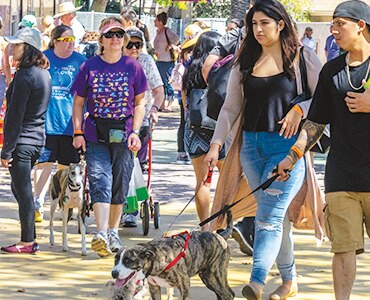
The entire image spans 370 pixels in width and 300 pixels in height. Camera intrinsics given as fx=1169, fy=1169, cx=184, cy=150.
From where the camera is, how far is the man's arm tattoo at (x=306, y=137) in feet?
23.7

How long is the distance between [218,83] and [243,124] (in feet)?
5.04

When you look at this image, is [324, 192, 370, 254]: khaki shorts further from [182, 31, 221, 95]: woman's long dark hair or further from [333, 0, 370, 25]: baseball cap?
[182, 31, 221, 95]: woman's long dark hair

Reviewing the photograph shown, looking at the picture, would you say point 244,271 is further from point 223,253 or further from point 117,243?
point 223,253

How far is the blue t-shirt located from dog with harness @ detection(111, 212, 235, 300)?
4.28 meters

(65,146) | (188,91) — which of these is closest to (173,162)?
(65,146)

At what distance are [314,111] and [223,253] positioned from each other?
115 cm

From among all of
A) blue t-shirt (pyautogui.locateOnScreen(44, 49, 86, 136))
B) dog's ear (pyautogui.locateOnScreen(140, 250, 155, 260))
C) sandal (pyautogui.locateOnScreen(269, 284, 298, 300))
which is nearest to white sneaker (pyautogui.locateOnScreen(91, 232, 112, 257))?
sandal (pyautogui.locateOnScreen(269, 284, 298, 300))

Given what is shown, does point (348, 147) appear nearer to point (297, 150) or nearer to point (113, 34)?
point (297, 150)

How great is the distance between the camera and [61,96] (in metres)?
11.8

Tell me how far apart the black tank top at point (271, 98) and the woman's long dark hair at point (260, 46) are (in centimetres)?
8

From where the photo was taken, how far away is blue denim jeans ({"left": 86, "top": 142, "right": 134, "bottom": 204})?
32.0 ft

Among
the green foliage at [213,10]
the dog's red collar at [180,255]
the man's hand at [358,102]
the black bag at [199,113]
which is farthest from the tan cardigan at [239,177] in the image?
the green foliage at [213,10]

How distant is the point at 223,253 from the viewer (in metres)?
7.60

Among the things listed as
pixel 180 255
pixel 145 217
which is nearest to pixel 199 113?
pixel 145 217
